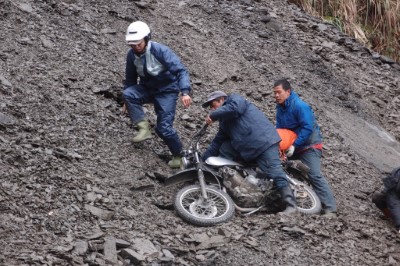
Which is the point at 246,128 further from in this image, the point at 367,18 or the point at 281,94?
the point at 367,18

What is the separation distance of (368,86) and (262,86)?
2.90m

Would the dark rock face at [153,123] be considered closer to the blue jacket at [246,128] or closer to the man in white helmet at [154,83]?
the man in white helmet at [154,83]

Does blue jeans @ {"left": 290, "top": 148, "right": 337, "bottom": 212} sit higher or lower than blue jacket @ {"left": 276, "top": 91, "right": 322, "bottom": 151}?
lower

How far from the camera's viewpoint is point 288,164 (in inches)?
344

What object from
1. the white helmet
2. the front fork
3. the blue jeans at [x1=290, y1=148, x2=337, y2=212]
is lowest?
the blue jeans at [x1=290, y1=148, x2=337, y2=212]

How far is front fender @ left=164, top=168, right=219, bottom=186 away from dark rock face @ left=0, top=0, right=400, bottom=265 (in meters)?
0.20

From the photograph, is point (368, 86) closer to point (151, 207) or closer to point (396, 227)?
point (396, 227)

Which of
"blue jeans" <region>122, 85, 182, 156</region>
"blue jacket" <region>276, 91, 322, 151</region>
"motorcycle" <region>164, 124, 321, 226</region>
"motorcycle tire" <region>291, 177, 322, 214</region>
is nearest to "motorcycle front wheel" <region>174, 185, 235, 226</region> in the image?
"motorcycle" <region>164, 124, 321, 226</region>

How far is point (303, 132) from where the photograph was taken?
8.59 metres

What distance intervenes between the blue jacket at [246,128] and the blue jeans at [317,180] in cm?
90

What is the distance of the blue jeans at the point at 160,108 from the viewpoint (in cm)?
841

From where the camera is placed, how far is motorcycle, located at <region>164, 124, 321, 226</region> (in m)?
7.67

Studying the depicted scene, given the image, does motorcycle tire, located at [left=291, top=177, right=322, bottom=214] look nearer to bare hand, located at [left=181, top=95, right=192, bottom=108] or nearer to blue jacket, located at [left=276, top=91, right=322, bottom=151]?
blue jacket, located at [left=276, top=91, right=322, bottom=151]

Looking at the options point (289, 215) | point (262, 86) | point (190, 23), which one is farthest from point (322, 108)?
point (289, 215)
